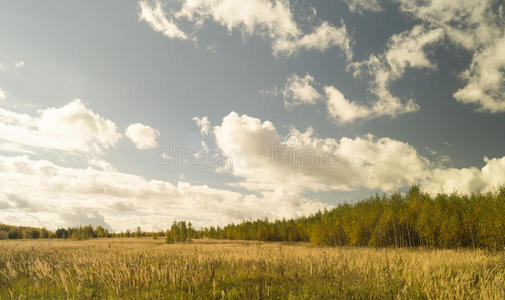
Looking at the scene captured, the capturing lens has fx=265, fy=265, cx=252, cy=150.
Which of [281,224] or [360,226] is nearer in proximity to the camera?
[360,226]

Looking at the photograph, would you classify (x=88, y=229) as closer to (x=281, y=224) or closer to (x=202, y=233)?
(x=202, y=233)

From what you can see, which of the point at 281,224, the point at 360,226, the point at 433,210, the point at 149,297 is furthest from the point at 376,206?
the point at 149,297

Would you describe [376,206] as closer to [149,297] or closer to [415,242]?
[415,242]

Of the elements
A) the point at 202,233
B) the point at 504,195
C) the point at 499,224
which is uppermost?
the point at 504,195

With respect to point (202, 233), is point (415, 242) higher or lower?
higher

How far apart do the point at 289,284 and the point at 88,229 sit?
13878cm

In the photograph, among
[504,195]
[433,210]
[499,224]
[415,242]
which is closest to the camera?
[499,224]

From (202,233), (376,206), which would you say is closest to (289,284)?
A: (376,206)

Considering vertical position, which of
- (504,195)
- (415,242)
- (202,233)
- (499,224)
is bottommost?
(202,233)

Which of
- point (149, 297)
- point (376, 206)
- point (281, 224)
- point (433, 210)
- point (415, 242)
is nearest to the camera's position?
point (149, 297)

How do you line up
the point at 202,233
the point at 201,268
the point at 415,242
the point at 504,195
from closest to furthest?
the point at 201,268 → the point at 504,195 → the point at 415,242 → the point at 202,233

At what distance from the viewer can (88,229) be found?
12169 centimetres

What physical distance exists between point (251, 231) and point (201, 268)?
370 feet

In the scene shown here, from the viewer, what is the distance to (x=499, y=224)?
121 feet
